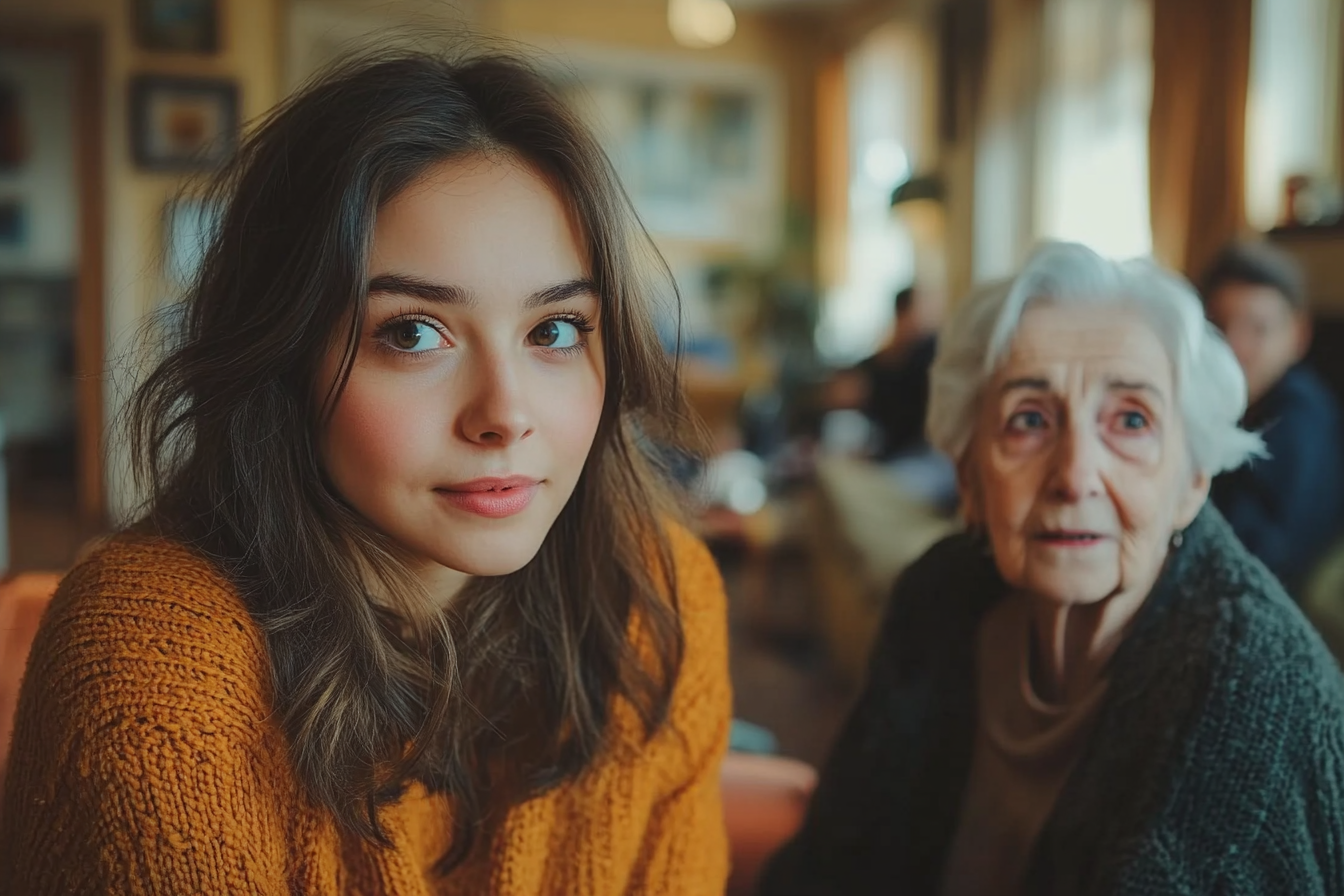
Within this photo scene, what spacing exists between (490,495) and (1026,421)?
0.52 meters

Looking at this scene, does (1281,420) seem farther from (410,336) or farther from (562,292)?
(410,336)

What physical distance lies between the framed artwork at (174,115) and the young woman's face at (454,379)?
5.93 m

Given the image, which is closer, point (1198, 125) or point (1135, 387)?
point (1135, 387)

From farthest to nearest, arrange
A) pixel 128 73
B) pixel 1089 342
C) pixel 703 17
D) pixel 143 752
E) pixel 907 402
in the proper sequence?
pixel 128 73
pixel 703 17
pixel 907 402
pixel 1089 342
pixel 143 752

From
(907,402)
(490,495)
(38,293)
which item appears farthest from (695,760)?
(38,293)

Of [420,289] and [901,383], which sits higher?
[420,289]

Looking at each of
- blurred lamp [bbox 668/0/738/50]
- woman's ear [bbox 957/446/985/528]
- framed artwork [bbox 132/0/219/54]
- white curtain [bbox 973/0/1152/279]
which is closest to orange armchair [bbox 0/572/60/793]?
woman's ear [bbox 957/446/985/528]

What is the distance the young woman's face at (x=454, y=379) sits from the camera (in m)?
0.83

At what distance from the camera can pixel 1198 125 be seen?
386cm

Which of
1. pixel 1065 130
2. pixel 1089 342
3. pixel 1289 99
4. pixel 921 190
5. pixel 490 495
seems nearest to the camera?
pixel 490 495

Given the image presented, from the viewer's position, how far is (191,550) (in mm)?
888

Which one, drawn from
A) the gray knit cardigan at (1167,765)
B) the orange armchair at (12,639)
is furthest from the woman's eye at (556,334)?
the orange armchair at (12,639)

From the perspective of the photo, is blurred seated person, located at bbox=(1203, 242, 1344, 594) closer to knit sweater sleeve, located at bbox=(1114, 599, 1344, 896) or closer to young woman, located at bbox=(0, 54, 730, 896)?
knit sweater sleeve, located at bbox=(1114, 599, 1344, 896)

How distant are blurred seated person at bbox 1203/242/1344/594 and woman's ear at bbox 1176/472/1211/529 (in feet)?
4.08
